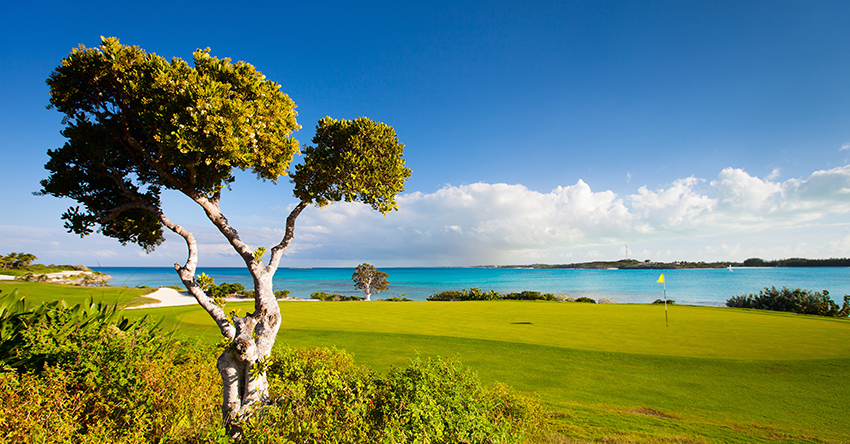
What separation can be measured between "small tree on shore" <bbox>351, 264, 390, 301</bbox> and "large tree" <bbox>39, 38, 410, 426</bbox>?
31621 mm

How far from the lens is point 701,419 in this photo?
16.5 feet

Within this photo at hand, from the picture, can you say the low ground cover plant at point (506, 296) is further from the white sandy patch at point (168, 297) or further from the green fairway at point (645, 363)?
the white sandy patch at point (168, 297)

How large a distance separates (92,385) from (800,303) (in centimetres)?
3111

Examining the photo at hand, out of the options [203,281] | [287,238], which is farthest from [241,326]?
[287,238]

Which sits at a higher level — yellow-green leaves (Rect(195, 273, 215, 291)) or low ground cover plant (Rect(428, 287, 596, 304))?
yellow-green leaves (Rect(195, 273, 215, 291))

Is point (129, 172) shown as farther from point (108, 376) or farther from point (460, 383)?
point (460, 383)

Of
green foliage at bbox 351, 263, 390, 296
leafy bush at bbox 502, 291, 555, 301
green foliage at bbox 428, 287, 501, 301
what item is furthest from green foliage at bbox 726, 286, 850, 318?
green foliage at bbox 351, 263, 390, 296

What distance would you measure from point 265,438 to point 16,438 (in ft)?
5.88

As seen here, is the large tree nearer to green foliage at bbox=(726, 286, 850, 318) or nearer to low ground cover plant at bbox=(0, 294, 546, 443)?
low ground cover plant at bbox=(0, 294, 546, 443)

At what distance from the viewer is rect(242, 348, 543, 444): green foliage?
2850 mm

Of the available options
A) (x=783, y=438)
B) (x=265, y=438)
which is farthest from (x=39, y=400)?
(x=783, y=438)

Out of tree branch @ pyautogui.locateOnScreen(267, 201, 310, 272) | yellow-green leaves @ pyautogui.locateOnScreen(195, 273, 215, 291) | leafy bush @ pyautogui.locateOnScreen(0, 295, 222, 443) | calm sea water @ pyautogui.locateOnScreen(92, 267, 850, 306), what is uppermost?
tree branch @ pyautogui.locateOnScreen(267, 201, 310, 272)

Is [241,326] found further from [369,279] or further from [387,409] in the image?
[369,279]

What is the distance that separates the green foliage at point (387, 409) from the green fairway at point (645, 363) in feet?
2.41
